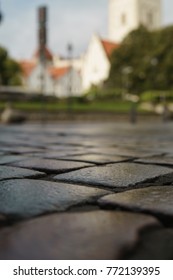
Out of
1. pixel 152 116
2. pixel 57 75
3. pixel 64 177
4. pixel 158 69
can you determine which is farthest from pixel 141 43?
pixel 64 177

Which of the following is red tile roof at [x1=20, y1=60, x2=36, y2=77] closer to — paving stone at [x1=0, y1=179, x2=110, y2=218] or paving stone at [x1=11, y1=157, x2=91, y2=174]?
paving stone at [x1=11, y1=157, x2=91, y2=174]

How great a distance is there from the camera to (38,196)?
4.71ft

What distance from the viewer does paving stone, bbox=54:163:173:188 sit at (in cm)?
183

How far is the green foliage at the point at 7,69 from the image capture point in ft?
186

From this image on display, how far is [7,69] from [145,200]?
2277 inches

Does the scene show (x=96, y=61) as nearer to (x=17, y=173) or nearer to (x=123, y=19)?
(x=123, y=19)

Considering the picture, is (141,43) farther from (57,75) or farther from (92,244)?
(92,244)

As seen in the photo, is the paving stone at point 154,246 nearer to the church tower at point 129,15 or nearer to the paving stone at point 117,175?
the paving stone at point 117,175

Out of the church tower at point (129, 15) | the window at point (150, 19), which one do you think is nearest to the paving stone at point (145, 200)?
the church tower at point (129, 15)

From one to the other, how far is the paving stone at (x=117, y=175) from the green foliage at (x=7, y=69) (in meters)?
55.1

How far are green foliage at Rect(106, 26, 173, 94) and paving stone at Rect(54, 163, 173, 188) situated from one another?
44.4 metres

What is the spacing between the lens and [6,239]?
99cm

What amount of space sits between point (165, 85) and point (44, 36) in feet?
109

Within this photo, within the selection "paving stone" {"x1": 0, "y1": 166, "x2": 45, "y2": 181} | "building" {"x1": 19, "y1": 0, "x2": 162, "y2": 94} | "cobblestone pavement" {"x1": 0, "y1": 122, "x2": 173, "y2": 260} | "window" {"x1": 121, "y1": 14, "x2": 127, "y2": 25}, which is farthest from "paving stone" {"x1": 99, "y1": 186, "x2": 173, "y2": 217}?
"window" {"x1": 121, "y1": 14, "x2": 127, "y2": 25}
